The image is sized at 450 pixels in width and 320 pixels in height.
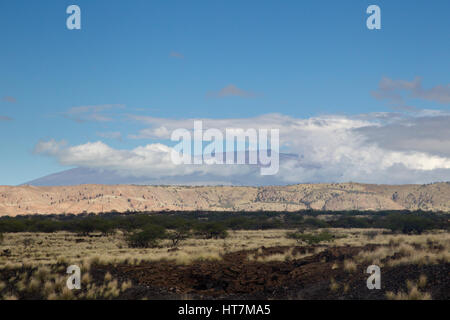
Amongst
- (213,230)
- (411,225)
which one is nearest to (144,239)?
(213,230)

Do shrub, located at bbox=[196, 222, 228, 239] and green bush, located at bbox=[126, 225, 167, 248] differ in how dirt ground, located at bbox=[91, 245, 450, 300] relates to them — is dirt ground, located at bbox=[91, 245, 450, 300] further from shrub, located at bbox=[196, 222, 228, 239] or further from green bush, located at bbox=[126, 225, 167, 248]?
shrub, located at bbox=[196, 222, 228, 239]

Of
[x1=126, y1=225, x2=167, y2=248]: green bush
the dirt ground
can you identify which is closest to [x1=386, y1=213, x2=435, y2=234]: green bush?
[x1=126, y1=225, x2=167, y2=248]: green bush

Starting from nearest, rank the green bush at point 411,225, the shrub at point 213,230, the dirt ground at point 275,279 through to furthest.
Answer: the dirt ground at point 275,279
the shrub at point 213,230
the green bush at point 411,225

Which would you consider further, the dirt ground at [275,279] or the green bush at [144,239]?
the green bush at [144,239]

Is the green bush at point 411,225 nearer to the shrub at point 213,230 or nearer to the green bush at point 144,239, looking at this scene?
the shrub at point 213,230

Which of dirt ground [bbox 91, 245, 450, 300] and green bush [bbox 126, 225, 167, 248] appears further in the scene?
green bush [bbox 126, 225, 167, 248]

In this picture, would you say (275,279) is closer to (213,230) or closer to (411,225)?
(213,230)

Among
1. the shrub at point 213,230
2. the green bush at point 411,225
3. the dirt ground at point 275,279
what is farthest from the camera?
the green bush at point 411,225

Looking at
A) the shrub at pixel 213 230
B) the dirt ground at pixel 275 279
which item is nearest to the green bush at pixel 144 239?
the shrub at pixel 213 230

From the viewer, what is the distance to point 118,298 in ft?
65.2

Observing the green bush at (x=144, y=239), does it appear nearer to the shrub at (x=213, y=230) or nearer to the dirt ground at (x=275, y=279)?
the shrub at (x=213, y=230)

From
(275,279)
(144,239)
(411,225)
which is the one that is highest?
(275,279)
